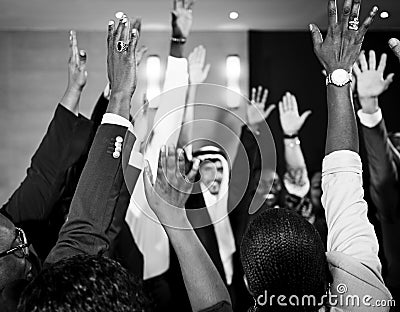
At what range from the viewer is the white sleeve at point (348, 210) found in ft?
3.92

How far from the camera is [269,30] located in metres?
5.13

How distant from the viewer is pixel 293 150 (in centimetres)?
352

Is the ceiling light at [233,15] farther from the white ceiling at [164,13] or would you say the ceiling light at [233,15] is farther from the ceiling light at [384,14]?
the ceiling light at [384,14]

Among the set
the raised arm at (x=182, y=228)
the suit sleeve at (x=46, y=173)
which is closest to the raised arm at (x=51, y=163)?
the suit sleeve at (x=46, y=173)

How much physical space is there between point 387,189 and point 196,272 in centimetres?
118

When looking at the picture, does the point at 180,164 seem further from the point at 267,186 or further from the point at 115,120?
the point at 267,186

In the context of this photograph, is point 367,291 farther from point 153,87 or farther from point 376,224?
point 153,87

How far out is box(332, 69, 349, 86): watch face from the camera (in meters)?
1.32

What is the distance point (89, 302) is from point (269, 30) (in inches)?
179

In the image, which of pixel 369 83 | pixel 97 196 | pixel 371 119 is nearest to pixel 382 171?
pixel 371 119

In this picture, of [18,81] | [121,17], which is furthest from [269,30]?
[121,17]

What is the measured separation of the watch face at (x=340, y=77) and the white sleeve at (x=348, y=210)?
0.14m

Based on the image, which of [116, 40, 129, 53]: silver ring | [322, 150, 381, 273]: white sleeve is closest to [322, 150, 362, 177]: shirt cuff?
[322, 150, 381, 273]: white sleeve

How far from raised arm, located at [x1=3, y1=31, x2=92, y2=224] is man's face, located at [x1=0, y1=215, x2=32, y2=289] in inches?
16.5
